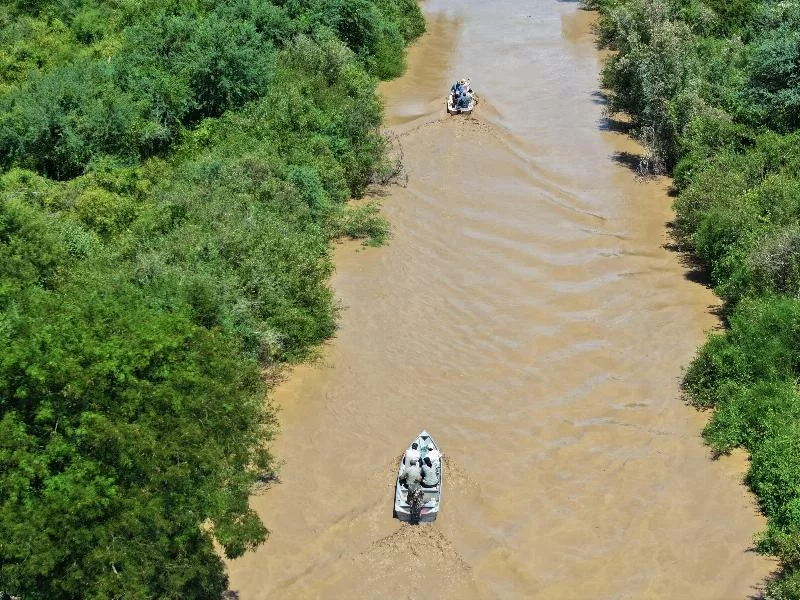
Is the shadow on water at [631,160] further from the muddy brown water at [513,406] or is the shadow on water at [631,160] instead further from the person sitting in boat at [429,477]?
the person sitting in boat at [429,477]

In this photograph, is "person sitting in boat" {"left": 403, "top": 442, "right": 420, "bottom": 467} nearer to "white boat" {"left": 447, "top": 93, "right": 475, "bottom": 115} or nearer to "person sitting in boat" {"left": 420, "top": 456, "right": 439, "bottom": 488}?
"person sitting in boat" {"left": 420, "top": 456, "right": 439, "bottom": 488}

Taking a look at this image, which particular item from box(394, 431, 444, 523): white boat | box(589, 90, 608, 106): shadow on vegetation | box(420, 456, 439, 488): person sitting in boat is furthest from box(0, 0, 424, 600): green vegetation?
box(589, 90, 608, 106): shadow on vegetation

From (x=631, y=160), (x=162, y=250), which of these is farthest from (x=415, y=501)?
(x=631, y=160)

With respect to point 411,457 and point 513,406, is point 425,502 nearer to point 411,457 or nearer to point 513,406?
point 411,457

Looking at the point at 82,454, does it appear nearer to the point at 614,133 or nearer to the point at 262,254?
the point at 262,254

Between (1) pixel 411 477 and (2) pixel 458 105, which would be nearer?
(1) pixel 411 477

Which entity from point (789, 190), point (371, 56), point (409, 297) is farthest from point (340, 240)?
point (371, 56)
